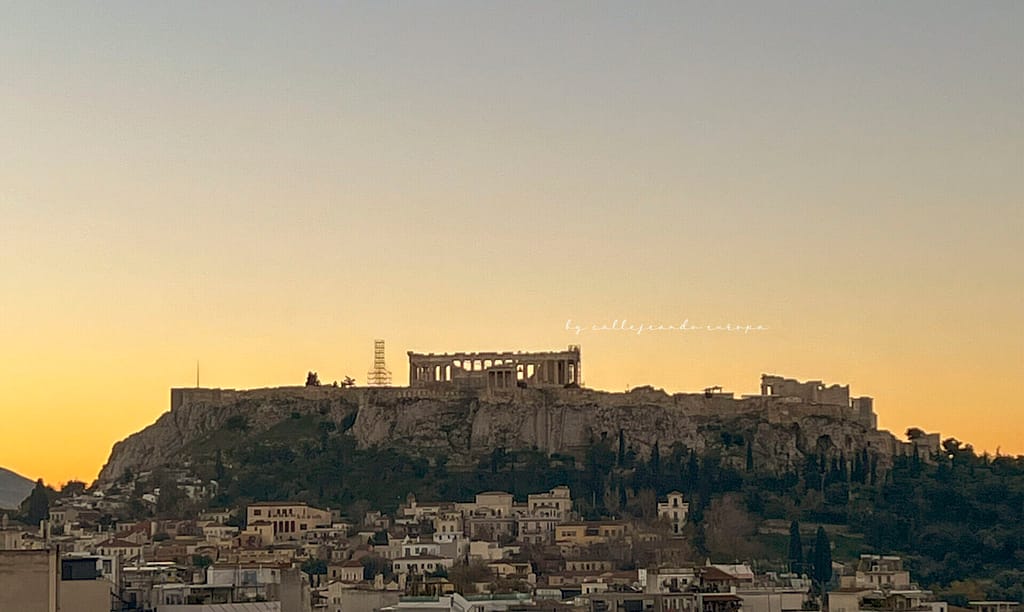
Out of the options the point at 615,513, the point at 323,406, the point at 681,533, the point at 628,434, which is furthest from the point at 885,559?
the point at 323,406

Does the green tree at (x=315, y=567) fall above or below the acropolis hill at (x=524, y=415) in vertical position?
below

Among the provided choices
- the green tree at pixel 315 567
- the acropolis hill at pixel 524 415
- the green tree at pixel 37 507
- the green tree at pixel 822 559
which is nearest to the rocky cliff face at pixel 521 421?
→ the acropolis hill at pixel 524 415

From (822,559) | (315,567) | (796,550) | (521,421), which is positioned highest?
(521,421)

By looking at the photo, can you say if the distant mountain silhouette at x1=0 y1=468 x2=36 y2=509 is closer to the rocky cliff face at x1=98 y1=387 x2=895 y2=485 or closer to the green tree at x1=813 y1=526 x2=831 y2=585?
the rocky cliff face at x1=98 y1=387 x2=895 y2=485

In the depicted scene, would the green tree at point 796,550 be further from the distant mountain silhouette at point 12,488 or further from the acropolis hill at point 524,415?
the distant mountain silhouette at point 12,488

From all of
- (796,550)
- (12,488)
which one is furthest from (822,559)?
(12,488)

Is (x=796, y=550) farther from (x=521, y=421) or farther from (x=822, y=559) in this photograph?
(x=521, y=421)
